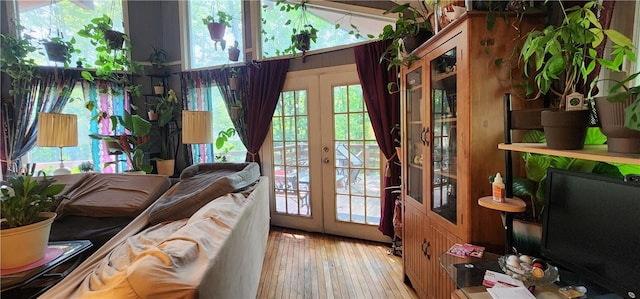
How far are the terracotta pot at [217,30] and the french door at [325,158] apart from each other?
1.12m

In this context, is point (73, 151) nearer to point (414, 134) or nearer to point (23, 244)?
point (23, 244)

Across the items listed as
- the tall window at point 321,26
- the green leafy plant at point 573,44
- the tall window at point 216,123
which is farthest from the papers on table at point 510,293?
the tall window at point 216,123

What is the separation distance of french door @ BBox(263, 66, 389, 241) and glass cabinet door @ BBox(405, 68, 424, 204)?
0.95 m

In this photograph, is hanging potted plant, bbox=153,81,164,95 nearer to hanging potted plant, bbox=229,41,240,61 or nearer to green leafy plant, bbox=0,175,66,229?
hanging potted plant, bbox=229,41,240,61

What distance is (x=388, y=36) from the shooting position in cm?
209

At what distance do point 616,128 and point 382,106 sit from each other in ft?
7.49

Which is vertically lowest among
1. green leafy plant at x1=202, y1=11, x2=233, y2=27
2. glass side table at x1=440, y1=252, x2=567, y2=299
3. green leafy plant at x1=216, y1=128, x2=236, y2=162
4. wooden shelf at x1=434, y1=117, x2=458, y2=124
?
glass side table at x1=440, y1=252, x2=567, y2=299

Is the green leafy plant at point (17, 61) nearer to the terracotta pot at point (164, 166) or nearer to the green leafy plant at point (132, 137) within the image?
the green leafy plant at point (132, 137)

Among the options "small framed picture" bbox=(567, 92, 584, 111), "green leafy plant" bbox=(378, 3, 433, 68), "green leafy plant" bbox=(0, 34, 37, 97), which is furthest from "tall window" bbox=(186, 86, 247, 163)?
"small framed picture" bbox=(567, 92, 584, 111)

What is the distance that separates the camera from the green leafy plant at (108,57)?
3.76 metres

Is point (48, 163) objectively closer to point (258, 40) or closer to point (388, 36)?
point (258, 40)

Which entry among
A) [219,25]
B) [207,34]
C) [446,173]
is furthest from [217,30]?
[446,173]

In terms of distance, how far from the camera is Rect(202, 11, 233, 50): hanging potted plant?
3824 millimetres

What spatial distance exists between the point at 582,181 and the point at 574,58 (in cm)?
45
